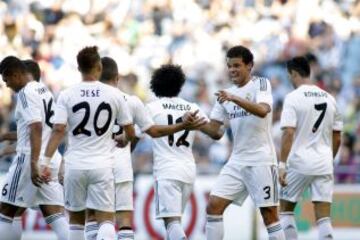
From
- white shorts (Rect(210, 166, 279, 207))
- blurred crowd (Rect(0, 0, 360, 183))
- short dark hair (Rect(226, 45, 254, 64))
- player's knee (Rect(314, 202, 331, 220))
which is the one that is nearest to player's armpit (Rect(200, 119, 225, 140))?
white shorts (Rect(210, 166, 279, 207))

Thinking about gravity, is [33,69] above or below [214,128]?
above

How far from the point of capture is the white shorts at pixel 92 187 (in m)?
13.1

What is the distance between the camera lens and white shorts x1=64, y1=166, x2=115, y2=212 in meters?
13.1

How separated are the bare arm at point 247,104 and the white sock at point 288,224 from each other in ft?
6.77

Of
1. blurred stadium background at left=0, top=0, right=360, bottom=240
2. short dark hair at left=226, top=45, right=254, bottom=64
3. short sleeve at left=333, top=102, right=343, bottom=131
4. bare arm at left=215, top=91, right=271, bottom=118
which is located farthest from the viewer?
blurred stadium background at left=0, top=0, right=360, bottom=240

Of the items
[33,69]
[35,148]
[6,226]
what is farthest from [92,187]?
[33,69]

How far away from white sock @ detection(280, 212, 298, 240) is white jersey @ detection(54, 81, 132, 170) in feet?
10.0

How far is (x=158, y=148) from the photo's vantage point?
587 inches

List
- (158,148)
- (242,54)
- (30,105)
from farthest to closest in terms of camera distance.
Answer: (158,148) → (242,54) → (30,105)

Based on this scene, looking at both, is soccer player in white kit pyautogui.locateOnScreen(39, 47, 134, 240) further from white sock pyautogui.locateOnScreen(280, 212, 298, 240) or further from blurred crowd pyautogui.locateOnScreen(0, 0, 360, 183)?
blurred crowd pyautogui.locateOnScreen(0, 0, 360, 183)

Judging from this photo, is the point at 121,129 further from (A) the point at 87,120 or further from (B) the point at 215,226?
(B) the point at 215,226

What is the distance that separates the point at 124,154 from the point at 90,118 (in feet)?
5.00

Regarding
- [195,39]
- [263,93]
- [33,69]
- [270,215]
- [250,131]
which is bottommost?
[270,215]

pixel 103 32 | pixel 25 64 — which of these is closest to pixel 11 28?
pixel 103 32
